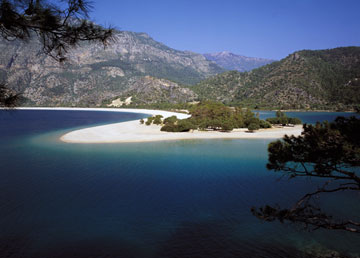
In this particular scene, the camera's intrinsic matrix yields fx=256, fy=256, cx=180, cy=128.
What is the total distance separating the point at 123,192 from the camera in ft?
67.8

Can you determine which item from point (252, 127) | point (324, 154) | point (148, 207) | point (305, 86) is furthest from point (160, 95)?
point (324, 154)

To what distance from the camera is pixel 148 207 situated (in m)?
17.7

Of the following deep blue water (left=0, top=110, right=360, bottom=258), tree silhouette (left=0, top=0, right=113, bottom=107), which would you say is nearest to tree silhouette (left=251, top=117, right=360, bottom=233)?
deep blue water (left=0, top=110, right=360, bottom=258)

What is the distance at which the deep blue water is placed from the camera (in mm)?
12594

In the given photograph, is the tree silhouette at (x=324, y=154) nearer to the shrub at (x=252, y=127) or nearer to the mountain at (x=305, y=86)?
the shrub at (x=252, y=127)

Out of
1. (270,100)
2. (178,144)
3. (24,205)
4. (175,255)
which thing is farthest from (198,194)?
A: (270,100)

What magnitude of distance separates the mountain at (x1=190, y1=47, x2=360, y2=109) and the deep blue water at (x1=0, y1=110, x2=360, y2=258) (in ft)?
442

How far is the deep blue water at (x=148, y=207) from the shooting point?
12594mm

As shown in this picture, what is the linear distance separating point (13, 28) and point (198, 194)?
1624cm

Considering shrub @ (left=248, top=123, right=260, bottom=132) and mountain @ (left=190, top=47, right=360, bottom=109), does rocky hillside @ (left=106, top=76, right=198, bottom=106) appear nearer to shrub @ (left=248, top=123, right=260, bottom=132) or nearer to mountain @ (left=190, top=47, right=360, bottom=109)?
mountain @ (left=190, top=47, right=360, bottom=109)

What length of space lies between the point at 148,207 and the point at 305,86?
16496 cm

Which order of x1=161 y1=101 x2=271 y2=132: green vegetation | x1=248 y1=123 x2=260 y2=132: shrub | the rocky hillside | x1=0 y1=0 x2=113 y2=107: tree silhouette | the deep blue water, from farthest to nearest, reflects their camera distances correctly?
the rocky hillside
x1=161 y1=101 x2=271 y2=132: green vegetation
x1=248 y1=123 x2=260 y2=132: shrub
the deep blue water
x1=0 y1=0 x2=113 y2=107: tree silhouette

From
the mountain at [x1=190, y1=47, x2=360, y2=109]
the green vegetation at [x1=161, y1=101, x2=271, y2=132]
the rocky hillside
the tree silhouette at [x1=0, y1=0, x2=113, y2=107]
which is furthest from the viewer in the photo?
the rocky hillside

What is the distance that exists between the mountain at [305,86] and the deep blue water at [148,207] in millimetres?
134698
